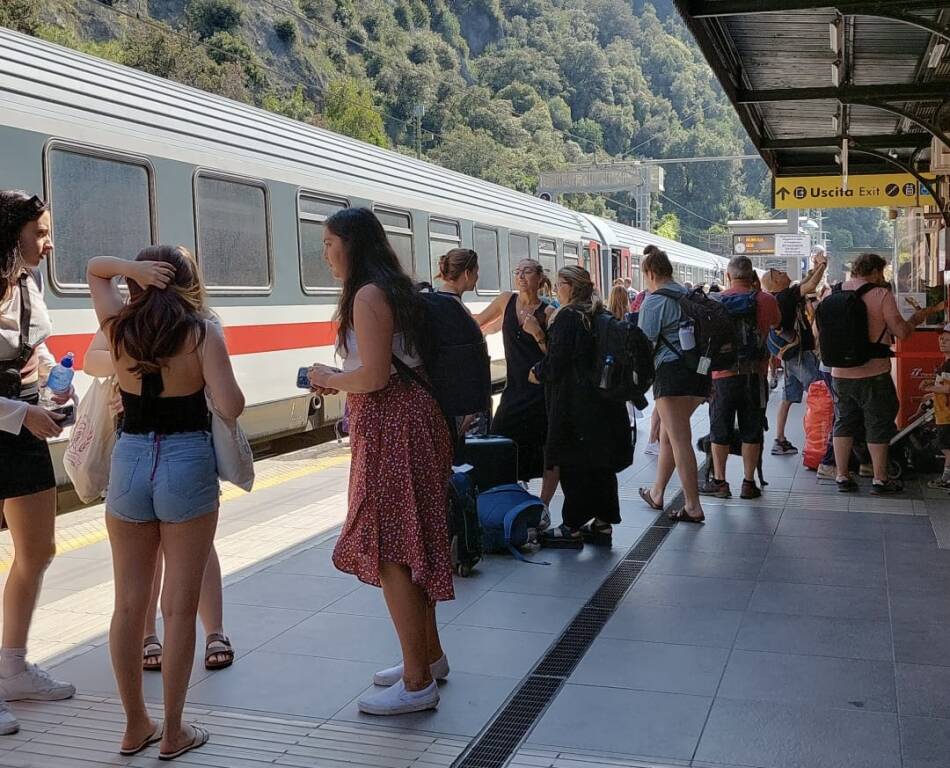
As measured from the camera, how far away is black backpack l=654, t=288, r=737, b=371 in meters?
7.41

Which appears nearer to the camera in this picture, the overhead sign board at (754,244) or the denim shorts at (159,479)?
the denim shorts at (159,479)

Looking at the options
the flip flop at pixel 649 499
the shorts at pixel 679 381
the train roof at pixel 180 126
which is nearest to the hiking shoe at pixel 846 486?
the flip flop at pixel 649 499

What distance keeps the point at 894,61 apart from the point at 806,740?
6072mm

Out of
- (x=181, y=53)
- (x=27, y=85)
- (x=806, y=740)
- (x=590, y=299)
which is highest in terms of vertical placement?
(x=181, y=53)

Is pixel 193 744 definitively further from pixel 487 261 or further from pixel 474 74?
pixel 474 74

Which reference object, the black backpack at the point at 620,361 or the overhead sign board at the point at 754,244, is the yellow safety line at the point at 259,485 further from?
the overhead sign board at the point at 754,244

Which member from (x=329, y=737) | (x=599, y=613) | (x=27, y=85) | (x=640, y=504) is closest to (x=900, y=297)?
(x=640, y=504)

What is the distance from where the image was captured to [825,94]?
8164mm

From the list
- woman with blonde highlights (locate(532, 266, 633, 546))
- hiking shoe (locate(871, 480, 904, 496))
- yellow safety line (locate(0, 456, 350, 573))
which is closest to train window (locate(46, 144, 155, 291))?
yellow safety line (locate(0, 456, 350, 573))

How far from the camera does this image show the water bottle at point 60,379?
4.20 meters

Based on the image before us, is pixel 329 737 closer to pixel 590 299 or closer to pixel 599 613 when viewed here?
pixel 599 613

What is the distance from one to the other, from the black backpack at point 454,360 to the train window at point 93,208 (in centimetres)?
431

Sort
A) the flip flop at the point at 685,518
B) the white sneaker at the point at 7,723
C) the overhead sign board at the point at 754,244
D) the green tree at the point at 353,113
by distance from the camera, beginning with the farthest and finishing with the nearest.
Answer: the green tree at the point at 353,113
the overhead sign board at the point at 754,244
the flip flop at the point at 685,518
the white sneaker at the point at 7,723

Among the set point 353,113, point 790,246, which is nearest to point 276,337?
point 790,246
